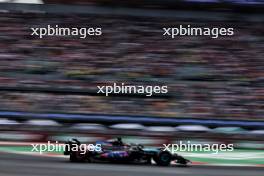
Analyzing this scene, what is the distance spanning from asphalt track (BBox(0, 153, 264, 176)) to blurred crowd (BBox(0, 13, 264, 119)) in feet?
15.4

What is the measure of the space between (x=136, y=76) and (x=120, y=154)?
7.10 meters

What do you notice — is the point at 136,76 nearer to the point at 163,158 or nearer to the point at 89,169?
the point at 163,158

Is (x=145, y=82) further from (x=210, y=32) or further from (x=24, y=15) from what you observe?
(x=24, y=15)

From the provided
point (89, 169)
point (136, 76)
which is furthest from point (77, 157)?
point (136, 76)

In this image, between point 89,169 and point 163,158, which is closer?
point 89,169

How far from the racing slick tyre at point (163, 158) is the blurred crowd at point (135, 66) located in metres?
4.85

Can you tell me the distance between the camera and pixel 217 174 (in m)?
10.6

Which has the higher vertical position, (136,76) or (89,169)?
(136,76)

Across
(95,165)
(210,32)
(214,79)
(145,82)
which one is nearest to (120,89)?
(145,82)

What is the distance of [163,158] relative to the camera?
36.2 feet

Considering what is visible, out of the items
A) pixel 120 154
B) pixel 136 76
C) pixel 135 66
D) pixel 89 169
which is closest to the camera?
pixel 89 169

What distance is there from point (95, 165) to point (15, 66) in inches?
330

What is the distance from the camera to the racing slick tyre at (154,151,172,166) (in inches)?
433

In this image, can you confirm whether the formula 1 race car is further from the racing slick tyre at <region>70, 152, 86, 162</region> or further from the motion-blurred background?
the motion-blurred background
